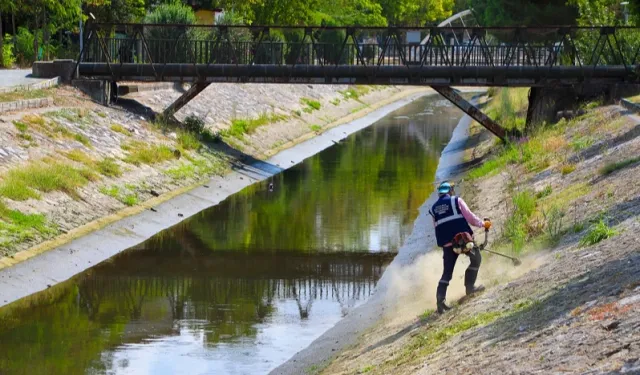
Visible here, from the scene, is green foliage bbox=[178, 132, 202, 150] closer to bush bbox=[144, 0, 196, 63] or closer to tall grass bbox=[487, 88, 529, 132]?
bush bbox=[144, 0, 196, 63]

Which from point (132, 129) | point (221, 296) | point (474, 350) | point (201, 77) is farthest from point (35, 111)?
point (474, 350)

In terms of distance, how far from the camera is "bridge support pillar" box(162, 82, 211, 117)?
45000 mm

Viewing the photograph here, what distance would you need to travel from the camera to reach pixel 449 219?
1728cm

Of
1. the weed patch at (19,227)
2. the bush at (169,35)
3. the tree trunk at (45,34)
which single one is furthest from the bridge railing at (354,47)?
the weed patch at (19,227)

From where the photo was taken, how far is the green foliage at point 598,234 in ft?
61.4

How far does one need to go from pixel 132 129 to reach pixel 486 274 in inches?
933

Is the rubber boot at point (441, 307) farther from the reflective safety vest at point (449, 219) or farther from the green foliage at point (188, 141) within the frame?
the green foliage at point (188, 141)

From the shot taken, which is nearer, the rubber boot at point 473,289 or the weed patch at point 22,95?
the rubber boot at point 473,289

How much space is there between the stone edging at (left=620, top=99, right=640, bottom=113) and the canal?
716 cm

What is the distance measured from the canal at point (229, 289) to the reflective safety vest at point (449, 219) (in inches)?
137

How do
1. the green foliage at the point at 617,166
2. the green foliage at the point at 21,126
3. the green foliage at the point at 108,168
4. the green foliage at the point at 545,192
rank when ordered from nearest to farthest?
1. the green foliage at the point at 617,166
2. the green foliage at the point at 545,192
3. the green foliage at the point at 21,126
4. the green foliage at the point at 108,168

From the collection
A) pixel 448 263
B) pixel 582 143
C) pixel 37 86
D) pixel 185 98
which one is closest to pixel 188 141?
pixel 185 98

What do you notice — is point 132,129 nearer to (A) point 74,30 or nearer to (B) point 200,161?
(B) point 200,161

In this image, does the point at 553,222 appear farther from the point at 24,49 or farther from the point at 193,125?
the point at 24,49
